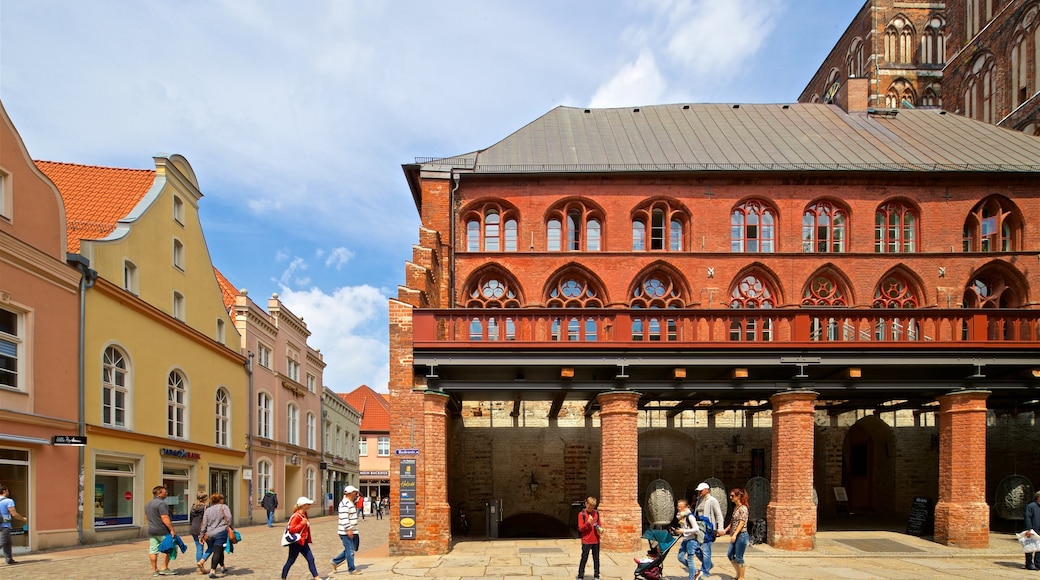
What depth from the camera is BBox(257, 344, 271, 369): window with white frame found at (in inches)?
1326

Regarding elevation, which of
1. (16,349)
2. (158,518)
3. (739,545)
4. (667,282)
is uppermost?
(667,282)

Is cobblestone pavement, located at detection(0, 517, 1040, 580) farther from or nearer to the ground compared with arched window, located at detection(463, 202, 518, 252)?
nearer to the ground

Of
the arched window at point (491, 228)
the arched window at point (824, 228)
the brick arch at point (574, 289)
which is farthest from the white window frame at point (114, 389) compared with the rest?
the arched window at point (824, 228)

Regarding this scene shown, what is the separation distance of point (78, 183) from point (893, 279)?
28327 mm

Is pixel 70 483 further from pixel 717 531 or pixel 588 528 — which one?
pixel 717 531

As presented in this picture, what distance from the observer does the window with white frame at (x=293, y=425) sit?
124 ft

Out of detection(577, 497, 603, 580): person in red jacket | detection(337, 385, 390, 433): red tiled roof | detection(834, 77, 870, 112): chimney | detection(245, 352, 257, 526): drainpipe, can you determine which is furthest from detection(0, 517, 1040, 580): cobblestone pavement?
detection(337, 385, 390, 433): red tiled roof

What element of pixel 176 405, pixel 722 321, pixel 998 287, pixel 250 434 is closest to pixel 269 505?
pixel 250 434

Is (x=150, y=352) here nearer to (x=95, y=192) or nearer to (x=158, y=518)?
(x=95, y=192)

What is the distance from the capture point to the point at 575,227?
26812 millimetres

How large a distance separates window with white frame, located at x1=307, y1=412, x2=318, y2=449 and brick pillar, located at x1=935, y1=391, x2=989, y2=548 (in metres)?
32.4

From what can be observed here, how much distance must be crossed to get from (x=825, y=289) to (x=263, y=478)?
25.0 metres

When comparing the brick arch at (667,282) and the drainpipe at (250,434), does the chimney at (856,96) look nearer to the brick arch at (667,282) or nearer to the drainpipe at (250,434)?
the brick arch at (667,282)

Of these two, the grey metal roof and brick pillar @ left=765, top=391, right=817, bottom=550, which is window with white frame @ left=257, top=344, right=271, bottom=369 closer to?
the grey metal roof
